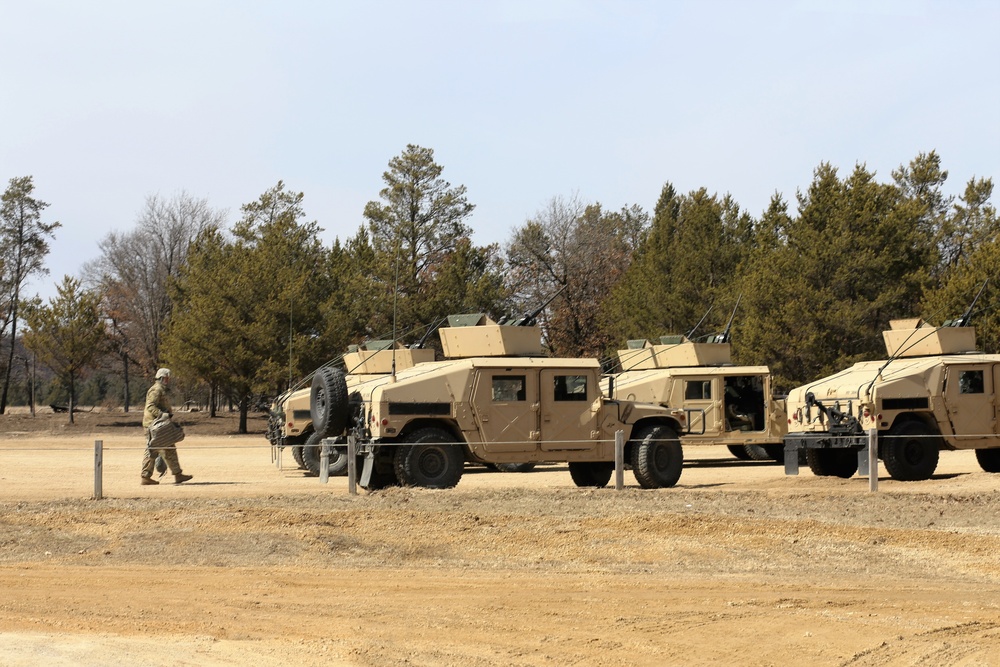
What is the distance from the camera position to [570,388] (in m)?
19.6

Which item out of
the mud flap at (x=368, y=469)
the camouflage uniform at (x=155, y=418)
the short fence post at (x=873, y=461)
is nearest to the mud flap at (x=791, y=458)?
the short fence post at (x=873, y=461)

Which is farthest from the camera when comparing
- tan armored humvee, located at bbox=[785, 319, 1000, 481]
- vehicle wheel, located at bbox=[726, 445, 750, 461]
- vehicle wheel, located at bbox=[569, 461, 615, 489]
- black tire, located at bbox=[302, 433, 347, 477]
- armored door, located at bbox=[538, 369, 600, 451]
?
vehicle wheel, located at bbox=[726, 445, 750, 461]

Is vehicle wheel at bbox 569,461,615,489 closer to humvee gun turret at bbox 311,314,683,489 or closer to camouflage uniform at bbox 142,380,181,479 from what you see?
humvee gun turret at bbox 311,314,683,489

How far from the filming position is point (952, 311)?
39375mm

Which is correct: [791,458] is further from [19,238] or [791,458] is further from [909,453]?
[19,238]

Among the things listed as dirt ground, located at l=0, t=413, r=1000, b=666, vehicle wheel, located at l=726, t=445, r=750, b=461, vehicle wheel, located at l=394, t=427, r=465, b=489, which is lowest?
dirt ground, located at l=0, t=413, r=1000, b=666

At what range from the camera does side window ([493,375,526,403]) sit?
62.7ft

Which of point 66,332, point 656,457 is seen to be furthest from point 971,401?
point 66,332

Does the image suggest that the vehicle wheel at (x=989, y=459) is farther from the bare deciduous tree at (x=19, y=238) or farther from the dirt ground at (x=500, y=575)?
the bare deciduous tree at (x=19, y=238)

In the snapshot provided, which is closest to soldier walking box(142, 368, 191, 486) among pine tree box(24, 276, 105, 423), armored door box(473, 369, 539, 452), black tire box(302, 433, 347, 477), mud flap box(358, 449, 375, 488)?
black tire box(302, 433, 347, 477)

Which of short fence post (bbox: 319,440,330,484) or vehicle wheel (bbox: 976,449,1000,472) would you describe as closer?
short fence post (bbox: 319,440,330,484)

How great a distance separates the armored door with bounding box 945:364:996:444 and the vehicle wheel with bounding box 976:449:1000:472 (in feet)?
3.22

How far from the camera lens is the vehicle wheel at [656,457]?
1961 centimetres

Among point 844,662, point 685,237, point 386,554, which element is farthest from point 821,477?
point 685,237
